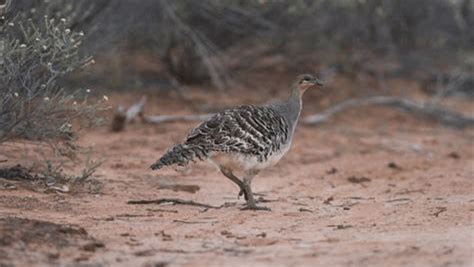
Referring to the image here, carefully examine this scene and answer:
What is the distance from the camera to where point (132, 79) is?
1602cm

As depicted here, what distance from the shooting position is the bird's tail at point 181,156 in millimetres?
7844

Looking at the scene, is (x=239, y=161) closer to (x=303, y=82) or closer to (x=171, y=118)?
(x=303, y=82)

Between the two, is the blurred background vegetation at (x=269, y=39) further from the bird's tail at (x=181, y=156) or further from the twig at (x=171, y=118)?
the bird's tail at (x=181, y=156)

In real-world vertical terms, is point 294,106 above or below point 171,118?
below

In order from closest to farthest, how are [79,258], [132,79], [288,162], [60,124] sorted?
[79,258], [60,124], [288,162], [132,79]

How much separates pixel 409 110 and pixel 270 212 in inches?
330

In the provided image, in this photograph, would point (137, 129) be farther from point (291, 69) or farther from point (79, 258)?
point (79, 258)

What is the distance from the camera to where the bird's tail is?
25.7 ft

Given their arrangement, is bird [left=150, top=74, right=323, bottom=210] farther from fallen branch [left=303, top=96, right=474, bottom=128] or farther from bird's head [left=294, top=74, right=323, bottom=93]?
fallen branch [left=303, top=96, right=474, bottom=128]

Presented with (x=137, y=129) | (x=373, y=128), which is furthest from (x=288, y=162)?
(x=373, y=128)

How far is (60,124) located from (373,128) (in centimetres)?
705

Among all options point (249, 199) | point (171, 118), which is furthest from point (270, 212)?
point (171, 118)

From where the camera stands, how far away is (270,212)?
26.7 ft

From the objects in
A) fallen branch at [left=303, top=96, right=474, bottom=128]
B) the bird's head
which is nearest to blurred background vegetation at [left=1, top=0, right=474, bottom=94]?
fallen branch at [left=303, top=96, right=474, bottom=128]
